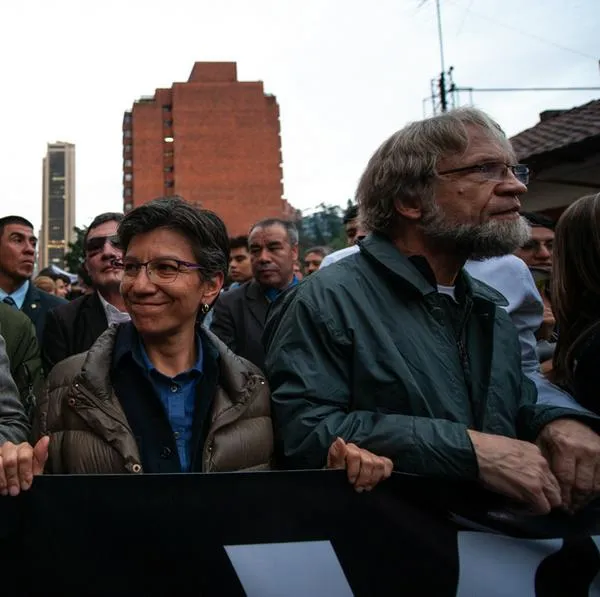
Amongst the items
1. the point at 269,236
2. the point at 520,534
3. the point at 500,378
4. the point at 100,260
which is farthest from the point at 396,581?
the point at 269,236

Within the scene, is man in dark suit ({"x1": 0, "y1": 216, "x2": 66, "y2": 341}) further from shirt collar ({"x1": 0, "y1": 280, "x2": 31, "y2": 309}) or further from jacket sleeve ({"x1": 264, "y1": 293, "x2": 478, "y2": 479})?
jacket sleeve ({"x1": 264, "y1": 293, "x2": 478, "y2": 479})

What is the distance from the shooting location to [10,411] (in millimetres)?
2131

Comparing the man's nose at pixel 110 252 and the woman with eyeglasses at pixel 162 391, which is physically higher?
the man's nose at pixel 110 252

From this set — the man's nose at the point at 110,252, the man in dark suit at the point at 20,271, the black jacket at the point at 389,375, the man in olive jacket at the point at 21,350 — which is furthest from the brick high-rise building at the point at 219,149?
the black jacket at the point at 389,375

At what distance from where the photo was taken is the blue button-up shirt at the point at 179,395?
2059 mm

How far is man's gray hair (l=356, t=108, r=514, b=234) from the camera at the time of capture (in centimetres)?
223

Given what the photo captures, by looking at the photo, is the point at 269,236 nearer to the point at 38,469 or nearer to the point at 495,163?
the point at 495,163

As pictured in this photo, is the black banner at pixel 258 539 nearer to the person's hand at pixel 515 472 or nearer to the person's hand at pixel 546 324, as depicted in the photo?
the person's hand at pixel 515 472

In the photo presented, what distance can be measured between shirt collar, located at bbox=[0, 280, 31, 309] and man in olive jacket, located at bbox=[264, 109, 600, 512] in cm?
318

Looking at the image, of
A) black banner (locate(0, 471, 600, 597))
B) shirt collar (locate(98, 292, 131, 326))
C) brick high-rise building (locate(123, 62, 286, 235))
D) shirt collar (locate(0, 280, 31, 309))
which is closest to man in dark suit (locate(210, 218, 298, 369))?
shirt collar (locate(98, 292, 131, 326))

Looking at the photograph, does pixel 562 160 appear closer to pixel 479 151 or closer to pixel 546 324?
pixel 546 324

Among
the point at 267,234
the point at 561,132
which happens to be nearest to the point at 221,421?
the point at 267,234

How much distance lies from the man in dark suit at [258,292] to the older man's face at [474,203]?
2062 mm

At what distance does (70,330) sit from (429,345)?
2.28m
